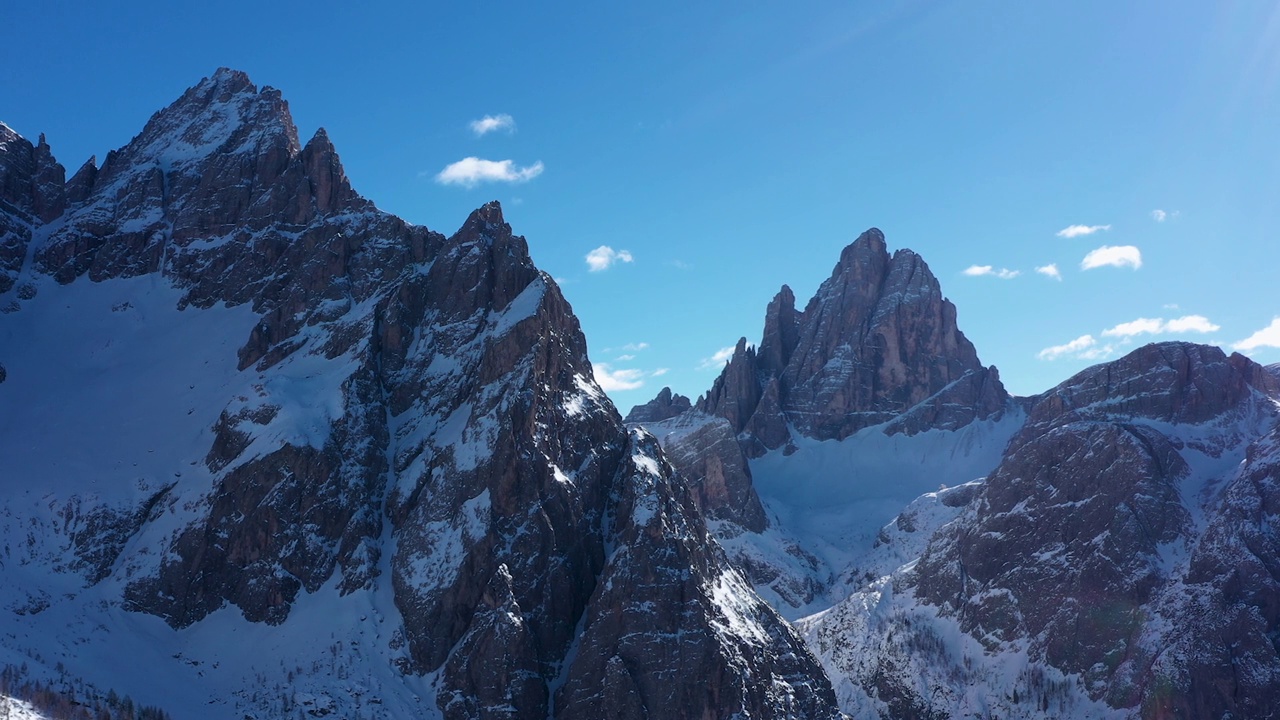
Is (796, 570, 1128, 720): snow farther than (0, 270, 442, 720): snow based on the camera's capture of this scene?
Yes

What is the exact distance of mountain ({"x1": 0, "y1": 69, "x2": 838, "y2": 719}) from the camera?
139 metres

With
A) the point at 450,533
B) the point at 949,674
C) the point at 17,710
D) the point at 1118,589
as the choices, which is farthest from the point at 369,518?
the point at 1118,589

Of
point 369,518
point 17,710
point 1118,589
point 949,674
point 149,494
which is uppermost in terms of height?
point 149,494

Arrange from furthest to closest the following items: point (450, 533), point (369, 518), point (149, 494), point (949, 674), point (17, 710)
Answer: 1. point (949, 674)
2. point (149, 494)
3. point (369, 518)
4. point (450, 533)
5. point (17, 710)

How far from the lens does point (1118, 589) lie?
172000 millimetres

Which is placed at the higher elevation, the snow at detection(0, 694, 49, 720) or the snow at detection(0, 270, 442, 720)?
the snow at detection(0, 270, 442, 720)

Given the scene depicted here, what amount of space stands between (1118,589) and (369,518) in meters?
114

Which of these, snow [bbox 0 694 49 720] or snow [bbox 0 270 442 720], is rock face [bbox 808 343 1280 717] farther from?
snow [bbox 0 694 49 720]

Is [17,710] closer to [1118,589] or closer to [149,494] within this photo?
[149,494]

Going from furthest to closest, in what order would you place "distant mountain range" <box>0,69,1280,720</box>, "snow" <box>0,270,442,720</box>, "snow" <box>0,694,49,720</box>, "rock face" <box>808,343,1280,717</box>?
"rock face" <box>808,343,1280,717</box> < "distant mountain range" <box>0,69,1280,720</box> < "snow" <box>0,270,442,720</box> < "snow" <box>0,694,49,720</box>

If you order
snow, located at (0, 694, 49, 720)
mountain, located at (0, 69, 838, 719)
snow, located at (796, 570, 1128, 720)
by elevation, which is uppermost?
mountain, located at (0, 69, 838, 719)

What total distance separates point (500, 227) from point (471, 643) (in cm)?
7311

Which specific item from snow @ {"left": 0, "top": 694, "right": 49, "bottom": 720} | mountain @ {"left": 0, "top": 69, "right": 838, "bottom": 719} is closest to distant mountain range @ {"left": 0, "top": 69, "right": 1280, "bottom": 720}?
mountain @ {"left": 0, "top": 69, "right": 838, "bottom": 719}

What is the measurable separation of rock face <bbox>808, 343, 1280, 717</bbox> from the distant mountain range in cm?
46
